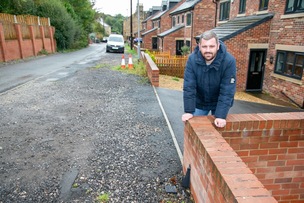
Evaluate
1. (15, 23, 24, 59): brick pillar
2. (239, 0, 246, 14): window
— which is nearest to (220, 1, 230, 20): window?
(239, 0, 246, 14): window

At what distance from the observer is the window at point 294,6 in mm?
9172

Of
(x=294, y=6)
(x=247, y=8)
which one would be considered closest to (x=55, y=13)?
(x=247, y=8)

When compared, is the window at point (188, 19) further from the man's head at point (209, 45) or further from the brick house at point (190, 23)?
the man's head at point (209, 45)

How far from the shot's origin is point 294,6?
9.55m

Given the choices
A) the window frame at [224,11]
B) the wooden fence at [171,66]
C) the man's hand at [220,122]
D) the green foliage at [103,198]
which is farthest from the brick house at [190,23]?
the green foliage at [103,198]

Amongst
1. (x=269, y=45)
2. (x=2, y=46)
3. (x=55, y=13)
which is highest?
(x=55, y=13)

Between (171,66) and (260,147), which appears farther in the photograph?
(171,66)

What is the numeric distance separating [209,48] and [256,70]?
1099 cm

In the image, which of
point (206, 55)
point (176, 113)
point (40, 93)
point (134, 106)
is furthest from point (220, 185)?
point (40, 93)

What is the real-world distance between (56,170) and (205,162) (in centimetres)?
230

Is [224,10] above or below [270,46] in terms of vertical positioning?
above

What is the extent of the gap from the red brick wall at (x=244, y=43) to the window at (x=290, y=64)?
1310 millimetres

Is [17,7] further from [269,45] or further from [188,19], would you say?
[269,45]

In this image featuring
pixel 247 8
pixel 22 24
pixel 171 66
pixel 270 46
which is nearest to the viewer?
pixel 270 46
